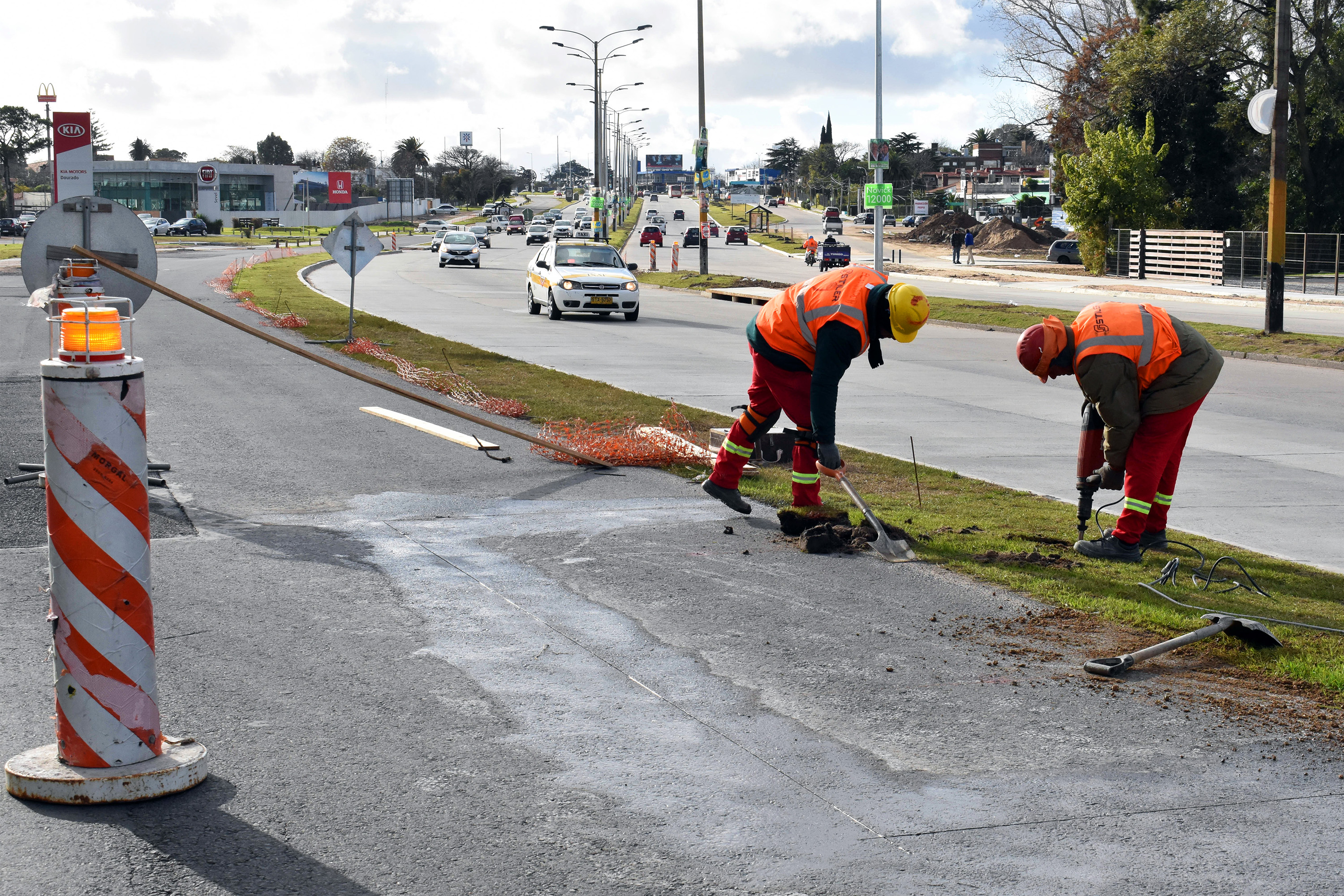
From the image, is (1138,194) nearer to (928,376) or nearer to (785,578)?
(928,376)

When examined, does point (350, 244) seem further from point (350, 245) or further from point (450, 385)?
point (450, 385)

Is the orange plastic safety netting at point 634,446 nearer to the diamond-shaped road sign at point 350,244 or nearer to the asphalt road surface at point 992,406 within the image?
the asphalt road surface at point 992,406

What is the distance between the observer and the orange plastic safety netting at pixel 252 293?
23.5 m

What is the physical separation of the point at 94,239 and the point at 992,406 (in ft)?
33.0

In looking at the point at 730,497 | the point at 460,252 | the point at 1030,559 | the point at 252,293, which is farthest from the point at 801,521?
the point at 460,252

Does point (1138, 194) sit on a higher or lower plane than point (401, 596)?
higher

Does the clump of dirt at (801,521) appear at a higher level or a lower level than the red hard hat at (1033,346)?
lower

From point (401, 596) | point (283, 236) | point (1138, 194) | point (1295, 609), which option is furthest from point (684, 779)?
point (283, 236)

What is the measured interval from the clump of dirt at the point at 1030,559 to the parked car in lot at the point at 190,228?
93782mm

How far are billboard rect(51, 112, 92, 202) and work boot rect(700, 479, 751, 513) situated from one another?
49.8 ft

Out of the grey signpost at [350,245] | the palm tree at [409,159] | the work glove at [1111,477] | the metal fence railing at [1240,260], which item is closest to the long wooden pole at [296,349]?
the work glove at [1111,477]

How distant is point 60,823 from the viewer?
3.93 meters

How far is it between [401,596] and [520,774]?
7.78ft

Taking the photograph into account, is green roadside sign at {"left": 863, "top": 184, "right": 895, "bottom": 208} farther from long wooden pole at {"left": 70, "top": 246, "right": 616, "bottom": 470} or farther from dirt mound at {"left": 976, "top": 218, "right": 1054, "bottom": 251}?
dirt mound at {"left": 976, "top": 218, "right": 1054, "bottom": 251}
